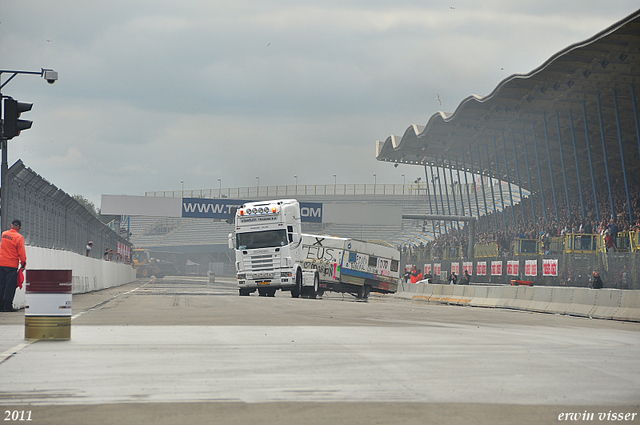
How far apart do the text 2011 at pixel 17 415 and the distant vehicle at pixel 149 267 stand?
283 ft

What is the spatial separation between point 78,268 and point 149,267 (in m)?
66.1

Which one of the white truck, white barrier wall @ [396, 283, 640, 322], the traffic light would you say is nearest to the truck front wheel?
the white truck

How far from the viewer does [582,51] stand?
127 ft

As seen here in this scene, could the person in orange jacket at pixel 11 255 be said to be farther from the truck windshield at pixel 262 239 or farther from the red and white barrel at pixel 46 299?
the truck windshield at pixel 262 239

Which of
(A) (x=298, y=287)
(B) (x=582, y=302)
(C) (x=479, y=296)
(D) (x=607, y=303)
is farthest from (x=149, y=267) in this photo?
(D) (x=607, y=303)

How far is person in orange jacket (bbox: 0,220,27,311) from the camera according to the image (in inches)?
632

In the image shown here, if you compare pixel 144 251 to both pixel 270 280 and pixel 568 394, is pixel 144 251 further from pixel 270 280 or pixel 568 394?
pixel 568 394

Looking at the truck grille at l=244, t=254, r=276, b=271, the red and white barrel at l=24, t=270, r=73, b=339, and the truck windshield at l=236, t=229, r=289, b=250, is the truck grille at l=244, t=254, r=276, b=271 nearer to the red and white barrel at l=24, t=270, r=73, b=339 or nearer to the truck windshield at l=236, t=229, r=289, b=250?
the truck windshield at l=236, t=229, r=289, b=250

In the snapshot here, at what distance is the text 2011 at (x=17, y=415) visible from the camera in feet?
18.2

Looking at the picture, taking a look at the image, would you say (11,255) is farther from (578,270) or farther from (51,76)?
(578,270)

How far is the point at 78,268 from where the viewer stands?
30.1 meters

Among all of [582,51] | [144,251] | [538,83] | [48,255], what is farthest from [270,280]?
[144,251]

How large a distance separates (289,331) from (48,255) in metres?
12.2

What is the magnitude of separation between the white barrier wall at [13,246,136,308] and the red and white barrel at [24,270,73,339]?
846 millimetres
